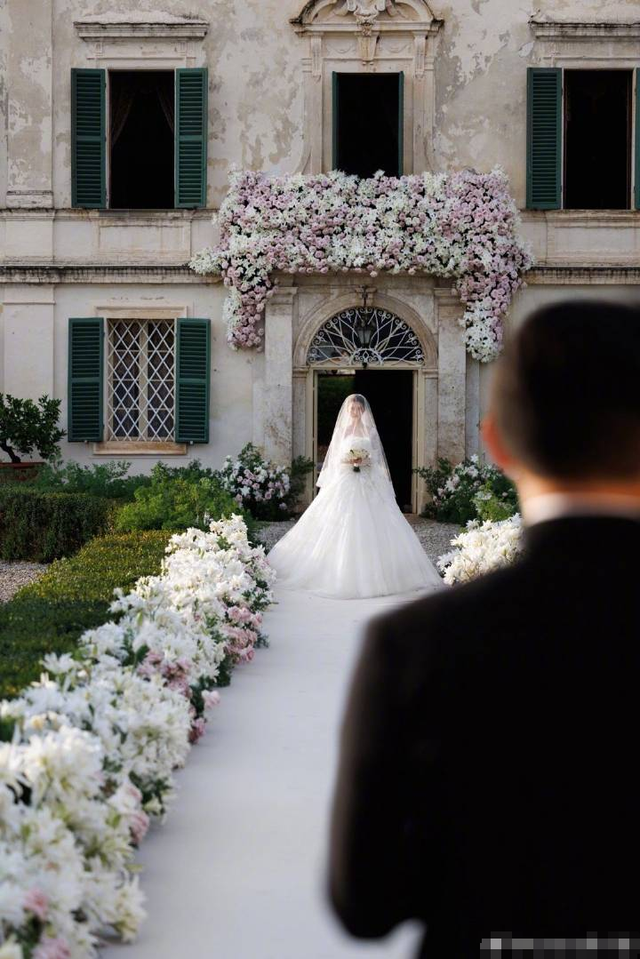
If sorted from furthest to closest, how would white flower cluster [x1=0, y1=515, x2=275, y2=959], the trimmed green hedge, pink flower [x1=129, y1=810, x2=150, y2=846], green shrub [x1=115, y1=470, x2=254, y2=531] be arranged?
green shrub [x1=115, y1=470, x2=254, y2=531]
the trimmed green hedge
pink flower [x1=129, y1=810, x2=150, y2=846]
white flower cluster [x1=0, y1=515, x2=275, y2=959]

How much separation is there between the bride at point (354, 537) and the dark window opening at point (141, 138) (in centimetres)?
677

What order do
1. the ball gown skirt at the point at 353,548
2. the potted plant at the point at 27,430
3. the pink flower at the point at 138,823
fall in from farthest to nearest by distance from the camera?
the potted plant at the point at 27,430, the ball gown skirt at the point at 353,548, the pink flower at the point at 138,823

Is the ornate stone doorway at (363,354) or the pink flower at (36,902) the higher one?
the ornate stone doorway at (363,354)

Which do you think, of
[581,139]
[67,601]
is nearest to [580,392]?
[67,601]

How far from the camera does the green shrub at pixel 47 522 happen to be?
13430mm

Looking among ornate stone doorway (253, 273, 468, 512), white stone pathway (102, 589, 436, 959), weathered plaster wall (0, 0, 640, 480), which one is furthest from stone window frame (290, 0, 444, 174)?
white stone pathway (102, 589, 436, 959)

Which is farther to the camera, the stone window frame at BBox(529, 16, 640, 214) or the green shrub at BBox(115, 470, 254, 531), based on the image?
→ the stone window frame at BBox(529, 16, 640, 214)

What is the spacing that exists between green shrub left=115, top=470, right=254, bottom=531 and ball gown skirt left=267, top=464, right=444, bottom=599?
71 cm

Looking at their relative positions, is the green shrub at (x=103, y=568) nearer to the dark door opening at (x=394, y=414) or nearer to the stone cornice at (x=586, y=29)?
the dark door opening at (x=394, y=414)

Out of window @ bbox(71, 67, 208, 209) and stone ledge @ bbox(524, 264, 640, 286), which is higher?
window @ bbox(71, 67, 208, 209)

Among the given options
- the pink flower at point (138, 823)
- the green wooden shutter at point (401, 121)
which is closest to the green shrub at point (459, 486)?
the green wooden shutter at point (401, 121)

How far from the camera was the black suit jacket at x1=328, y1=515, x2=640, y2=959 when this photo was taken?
1.46m

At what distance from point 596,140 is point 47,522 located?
868 centimetres

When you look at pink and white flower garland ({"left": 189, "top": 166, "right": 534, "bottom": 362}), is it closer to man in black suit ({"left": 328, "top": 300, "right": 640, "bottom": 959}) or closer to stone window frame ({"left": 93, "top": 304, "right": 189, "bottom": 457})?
stone window frame ({"left": 93, "top": 304, "right": 189, "bottom": 457})
